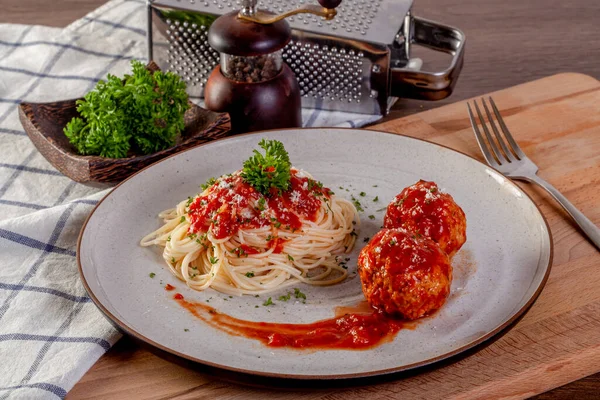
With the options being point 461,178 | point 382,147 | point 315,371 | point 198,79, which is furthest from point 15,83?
point 315,371

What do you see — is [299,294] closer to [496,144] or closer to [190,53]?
[496,144]

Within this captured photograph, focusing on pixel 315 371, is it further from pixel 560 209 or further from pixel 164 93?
pixel 164 93

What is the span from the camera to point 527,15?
24.4ft

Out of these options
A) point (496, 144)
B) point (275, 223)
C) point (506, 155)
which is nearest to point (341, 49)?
point (496, 144)

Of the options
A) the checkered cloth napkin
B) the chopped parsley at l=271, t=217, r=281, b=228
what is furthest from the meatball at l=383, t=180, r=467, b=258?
the checkered cloth napkin

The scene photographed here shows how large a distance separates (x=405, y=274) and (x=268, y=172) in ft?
3.27

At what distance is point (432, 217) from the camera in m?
3.76

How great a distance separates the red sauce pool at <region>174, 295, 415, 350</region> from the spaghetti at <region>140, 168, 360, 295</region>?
11.7 inches

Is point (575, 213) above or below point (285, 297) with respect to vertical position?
above

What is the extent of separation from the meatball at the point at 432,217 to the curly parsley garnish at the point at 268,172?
56 cm

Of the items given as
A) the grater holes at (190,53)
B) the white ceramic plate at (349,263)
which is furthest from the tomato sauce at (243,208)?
the grater holes at (190,53)

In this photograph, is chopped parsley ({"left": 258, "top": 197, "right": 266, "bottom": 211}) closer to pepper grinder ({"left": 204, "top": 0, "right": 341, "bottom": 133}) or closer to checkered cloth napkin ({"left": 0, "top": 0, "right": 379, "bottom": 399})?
checkered cloth napkin ({"left": 0, "top": 0, "right": 379, "bottom": 399})

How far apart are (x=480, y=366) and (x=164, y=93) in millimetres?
2656

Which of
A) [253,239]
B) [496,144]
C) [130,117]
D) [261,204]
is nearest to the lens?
[261,204]
